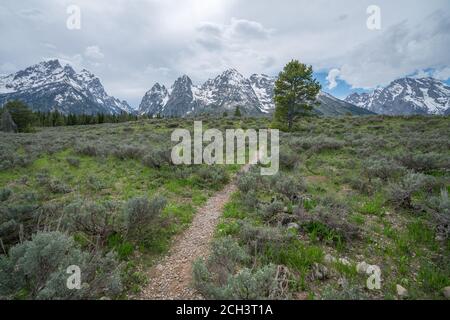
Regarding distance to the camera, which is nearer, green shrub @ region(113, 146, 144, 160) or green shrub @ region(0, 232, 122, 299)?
green shrub @ region(0, 232, 122, 299)

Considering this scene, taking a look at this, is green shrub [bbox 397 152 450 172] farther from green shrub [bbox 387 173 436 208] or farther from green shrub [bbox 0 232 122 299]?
green shrub [bbox 0 232 122 299]

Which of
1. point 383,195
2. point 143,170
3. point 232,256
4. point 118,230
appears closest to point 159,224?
point 118,230

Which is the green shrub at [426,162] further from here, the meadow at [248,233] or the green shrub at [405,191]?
the green shrub at [405,191]

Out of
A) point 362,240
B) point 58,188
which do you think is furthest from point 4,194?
point 362,240

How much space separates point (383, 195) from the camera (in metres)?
8.57

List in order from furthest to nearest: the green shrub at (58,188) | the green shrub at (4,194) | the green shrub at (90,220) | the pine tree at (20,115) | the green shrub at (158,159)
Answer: the pine tree at (20,115), the green shrub at (158,159), the green shrub at (58,188), the green shrub at (4,194), the green shrub at (90,220)

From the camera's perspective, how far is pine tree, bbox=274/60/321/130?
28703mm

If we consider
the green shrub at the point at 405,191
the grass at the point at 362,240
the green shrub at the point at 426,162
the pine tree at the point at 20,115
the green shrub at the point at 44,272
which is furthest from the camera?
the pine tree at the point at 20,115

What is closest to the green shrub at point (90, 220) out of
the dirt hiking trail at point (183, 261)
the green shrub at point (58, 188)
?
the dirt hiking trail at point (183, 261)

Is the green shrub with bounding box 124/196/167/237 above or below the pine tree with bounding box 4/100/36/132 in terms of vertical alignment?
A: below

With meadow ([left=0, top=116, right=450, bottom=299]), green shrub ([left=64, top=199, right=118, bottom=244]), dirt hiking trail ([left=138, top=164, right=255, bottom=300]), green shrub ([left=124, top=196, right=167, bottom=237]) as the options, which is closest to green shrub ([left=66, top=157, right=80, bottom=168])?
meadow ([left=0, top=116, right=450, bottom=299])

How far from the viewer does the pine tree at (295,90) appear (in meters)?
28.7

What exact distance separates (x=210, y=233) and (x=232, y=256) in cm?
214
